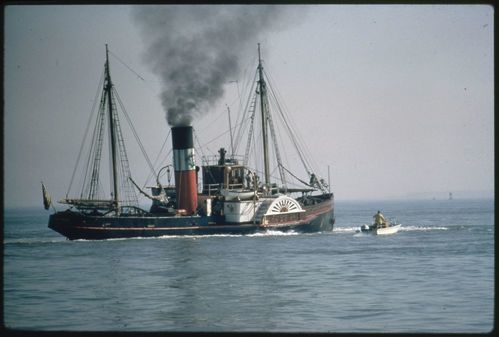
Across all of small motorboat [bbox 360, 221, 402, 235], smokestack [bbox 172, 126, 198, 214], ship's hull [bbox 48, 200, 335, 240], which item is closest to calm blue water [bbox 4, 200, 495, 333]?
ship's hull [bbox 48, 200, 335, 240]

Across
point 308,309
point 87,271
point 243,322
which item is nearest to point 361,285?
point 308,309

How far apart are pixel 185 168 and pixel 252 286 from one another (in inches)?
936

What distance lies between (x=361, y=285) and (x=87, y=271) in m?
12.9

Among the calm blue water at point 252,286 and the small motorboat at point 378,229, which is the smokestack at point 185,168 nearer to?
the calm blue water at point 252,286

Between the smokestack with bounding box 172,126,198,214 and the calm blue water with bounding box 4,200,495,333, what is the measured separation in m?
4.58

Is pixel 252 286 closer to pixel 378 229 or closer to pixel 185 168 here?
pixel 185 168

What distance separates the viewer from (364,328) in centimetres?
1914

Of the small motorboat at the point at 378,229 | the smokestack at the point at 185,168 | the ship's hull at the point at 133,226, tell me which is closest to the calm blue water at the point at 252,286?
the ship's hull at the point at 133,226

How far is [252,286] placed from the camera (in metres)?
27.1

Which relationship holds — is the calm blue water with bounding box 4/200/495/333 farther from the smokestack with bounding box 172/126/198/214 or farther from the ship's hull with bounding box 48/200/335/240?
the smokestack with bounding box 172/126/198/214

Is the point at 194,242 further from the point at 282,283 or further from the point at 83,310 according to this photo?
the point at 83,310

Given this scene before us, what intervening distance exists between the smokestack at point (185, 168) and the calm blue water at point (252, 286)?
4.58 meters

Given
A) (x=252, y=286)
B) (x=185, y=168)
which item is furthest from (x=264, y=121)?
(x=252, y=286)

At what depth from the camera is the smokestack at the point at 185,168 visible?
49.2 m
